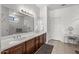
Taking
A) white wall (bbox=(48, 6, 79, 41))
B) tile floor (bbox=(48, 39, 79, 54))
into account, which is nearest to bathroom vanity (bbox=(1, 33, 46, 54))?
tile floor (bbox=(48, 39, 79, 54))

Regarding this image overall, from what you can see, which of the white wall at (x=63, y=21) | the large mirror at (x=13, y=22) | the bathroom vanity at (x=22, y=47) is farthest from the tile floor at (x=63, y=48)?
the large mirror at (x=13, y=22)

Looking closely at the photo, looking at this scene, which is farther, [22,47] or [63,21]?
[63,21]

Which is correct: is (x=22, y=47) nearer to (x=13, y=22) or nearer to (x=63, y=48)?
(x=13, y=22)

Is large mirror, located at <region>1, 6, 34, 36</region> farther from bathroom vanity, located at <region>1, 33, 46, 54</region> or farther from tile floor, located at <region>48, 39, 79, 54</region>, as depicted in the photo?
tile floor, located at <region>48, 39, 79, 54</region>

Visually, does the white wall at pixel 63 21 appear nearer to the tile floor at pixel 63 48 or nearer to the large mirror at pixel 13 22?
the tile floor at pixel 63 48

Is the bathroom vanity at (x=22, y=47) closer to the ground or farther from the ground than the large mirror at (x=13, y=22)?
closer to the ground

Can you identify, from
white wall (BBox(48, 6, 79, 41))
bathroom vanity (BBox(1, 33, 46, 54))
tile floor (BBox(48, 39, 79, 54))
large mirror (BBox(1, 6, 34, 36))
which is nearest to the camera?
bathroom vanity (BBox(1, 33, 46, 54))

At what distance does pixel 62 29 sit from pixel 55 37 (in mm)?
301

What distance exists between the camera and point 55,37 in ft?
8.45

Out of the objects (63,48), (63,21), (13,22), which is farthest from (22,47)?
(63,21)

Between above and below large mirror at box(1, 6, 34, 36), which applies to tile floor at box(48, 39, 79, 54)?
below

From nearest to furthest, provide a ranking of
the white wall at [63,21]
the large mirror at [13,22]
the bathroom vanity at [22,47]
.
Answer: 1. the bathroom vanity at [22,47]
2. the large mirror at [13,22]
3. the white wall at [63,21]

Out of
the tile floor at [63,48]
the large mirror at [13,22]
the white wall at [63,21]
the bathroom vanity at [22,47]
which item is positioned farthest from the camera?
the white wall at [63,21]

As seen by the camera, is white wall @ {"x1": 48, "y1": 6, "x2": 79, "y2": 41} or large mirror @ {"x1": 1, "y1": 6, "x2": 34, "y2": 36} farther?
white wall @ {"x1": 48, "y1": 6, "x2": 79, "y2": 41}
